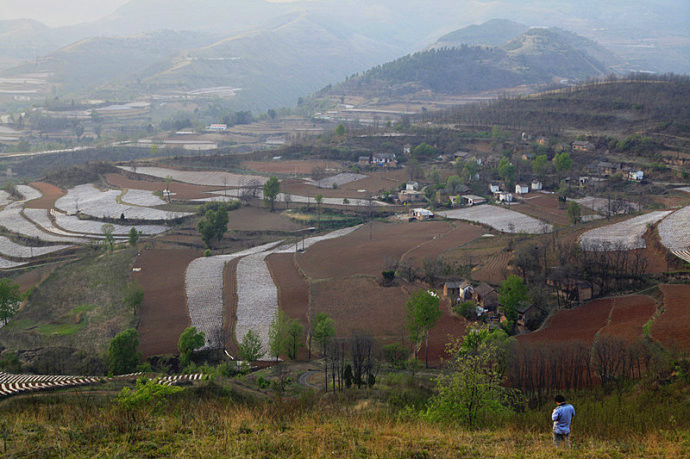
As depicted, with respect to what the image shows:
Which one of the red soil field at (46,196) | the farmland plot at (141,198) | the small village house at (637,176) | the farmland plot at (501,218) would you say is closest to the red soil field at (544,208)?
the farmland plot at (501,218)

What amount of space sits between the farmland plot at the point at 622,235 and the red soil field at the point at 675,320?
23.5 feet

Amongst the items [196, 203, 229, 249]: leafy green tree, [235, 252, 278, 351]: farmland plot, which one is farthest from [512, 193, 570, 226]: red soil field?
[196, 203, 229, 249]: leafy green tree

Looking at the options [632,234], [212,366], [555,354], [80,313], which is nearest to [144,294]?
[80,313]

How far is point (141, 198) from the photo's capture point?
230 ft

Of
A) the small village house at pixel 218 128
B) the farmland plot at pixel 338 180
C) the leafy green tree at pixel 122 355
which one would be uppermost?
the small village house at pixel 218 128

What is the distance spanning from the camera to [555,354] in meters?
24.5

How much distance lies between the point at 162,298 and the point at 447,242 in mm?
23904

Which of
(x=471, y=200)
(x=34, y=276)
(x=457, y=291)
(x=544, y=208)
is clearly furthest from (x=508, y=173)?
(x=34, y=276)

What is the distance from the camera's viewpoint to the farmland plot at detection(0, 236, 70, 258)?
5086 cm

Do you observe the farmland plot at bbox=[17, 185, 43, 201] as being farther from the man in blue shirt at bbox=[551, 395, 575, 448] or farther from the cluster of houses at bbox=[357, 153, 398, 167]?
the man in blue shirt at bbox=[551, 395, 575, 448]

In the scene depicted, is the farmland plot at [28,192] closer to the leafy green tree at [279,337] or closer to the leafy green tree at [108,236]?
the leafy green tree at [108,236]

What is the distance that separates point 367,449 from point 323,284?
26290 millimetres

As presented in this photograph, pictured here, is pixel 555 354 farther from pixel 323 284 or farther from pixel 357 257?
pixel 357 257

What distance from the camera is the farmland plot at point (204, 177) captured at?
7750cm
